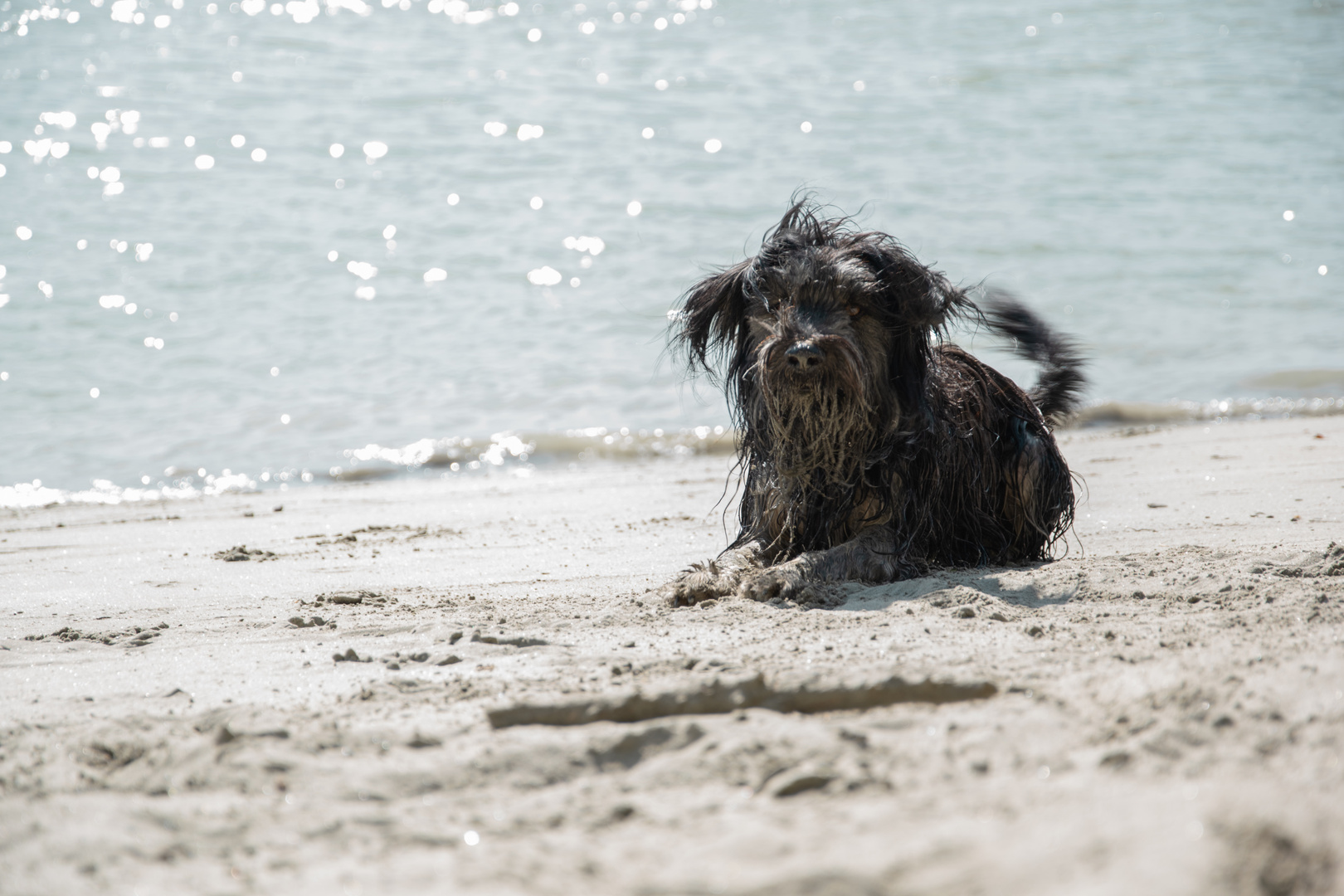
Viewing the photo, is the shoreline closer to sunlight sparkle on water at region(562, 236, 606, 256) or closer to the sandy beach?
the sandy beach

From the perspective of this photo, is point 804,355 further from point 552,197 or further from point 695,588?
point 552,197

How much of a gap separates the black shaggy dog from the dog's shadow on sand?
0.12 metres

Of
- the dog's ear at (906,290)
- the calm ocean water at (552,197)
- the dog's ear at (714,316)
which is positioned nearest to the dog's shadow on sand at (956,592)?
the dog's ear at (906,290)

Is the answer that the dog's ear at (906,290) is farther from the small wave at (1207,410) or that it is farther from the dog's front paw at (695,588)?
the small wave at (1207,410)

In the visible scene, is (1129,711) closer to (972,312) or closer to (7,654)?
(972,312)

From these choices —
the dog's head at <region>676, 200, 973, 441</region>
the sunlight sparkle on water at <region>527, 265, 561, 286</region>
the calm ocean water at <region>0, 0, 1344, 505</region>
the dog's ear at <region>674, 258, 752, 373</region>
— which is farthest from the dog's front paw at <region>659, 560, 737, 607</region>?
the sunlight sparkle on water at <region>527, 265, 561, 286</region>

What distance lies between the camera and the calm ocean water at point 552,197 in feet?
34.5

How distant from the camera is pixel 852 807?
1.90 m

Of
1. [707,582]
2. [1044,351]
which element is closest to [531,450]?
[1044,351]

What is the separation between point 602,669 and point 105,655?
1786 mm

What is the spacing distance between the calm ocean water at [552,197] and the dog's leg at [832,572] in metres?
3.80

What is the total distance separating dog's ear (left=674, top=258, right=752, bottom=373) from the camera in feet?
15.0

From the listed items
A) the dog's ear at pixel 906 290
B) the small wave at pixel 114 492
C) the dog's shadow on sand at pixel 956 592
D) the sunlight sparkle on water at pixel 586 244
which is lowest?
the small wave at pixel 114 492

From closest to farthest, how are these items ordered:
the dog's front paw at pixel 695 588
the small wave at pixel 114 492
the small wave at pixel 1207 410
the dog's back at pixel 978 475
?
the dog's front paw at pixel 695 588 < the dog's back at pixel 978 475 < the small wave at pixel 114 492 < the small wave at pixel 1207 410
